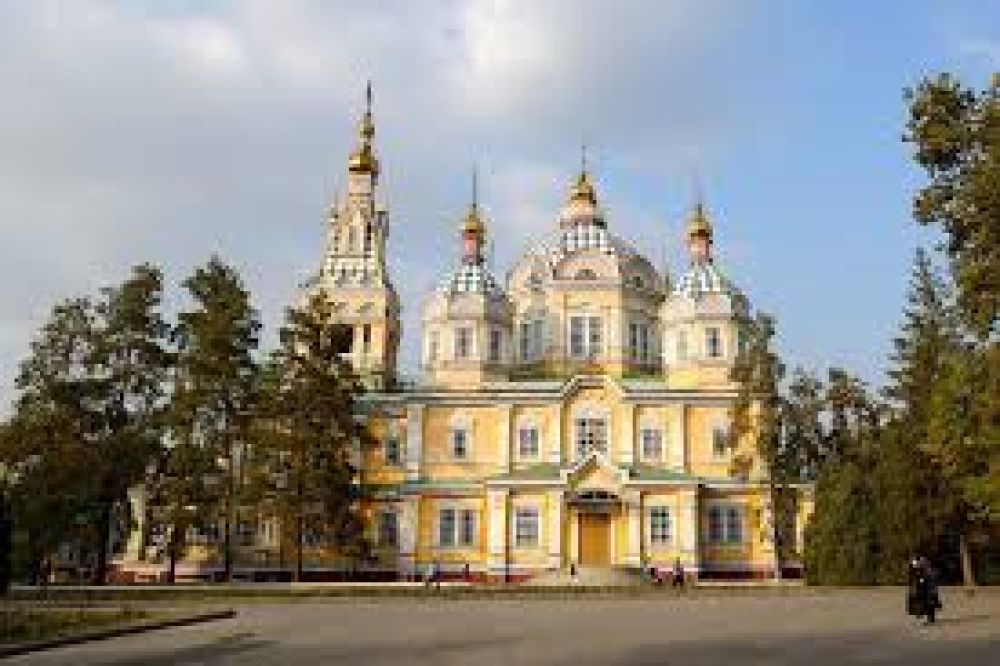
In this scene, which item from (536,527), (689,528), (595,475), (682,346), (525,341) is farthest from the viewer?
(525,341)

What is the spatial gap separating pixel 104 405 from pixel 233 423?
4.80 meters

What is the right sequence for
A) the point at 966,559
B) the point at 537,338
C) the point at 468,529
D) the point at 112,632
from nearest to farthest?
1. the point at 112,632
2. the point at 966,559
3. the point at 468,529
4. the point at 537,338

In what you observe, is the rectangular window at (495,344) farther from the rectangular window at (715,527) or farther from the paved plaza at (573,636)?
the paved plaza at (573,636)

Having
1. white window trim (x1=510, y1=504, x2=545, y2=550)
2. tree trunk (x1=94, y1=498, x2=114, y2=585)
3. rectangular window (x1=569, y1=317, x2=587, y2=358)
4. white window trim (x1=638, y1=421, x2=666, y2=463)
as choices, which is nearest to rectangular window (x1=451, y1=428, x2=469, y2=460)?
white window trim (x1=510, y1=504, x2=545, y2=550)

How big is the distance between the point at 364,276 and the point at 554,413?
13.0m

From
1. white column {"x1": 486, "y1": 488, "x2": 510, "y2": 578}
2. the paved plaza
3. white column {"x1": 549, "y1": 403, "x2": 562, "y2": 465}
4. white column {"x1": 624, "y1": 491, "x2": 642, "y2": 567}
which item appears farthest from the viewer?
white column {"x1": 549, "y1": 403, "x2": 562, "y2": 465}

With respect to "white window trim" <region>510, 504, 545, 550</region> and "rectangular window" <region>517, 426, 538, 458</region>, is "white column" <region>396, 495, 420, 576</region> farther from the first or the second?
"rectangular window" <region>517, 426, 538, 458</region>

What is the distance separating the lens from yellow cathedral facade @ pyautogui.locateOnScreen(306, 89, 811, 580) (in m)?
56.5

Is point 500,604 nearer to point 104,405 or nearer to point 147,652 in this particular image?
point 147,652

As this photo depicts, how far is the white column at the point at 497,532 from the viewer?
187 feet

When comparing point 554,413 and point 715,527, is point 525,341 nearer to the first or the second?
point 554,413

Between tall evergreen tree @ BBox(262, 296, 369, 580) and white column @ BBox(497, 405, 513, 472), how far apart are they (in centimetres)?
1015

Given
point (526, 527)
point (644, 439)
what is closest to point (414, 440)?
point (526, 527)

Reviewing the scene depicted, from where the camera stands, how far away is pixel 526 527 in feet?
188
